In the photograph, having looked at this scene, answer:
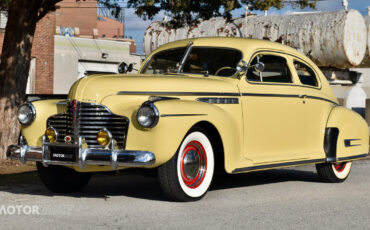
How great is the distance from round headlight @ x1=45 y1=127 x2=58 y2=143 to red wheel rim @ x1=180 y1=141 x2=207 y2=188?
1.35 m

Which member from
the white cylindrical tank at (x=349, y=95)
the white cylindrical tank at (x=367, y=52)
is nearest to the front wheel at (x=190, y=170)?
the white cylindrical tank at (x=349, y=95)

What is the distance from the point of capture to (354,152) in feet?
31.0

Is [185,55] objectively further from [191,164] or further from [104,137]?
[104,137]

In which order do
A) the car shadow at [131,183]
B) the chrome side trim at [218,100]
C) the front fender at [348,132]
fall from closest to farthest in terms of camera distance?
the chrome side trim at [218,100] → the car shadow at [131,183] → the front fender at [348,132]

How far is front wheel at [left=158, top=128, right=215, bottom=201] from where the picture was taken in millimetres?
6910

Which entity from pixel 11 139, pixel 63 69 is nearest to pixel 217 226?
pixel 11 139

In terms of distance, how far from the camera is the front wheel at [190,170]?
6.91m

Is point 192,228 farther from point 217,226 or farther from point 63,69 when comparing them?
point 63,69

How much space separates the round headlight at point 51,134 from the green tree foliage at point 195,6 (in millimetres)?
4265

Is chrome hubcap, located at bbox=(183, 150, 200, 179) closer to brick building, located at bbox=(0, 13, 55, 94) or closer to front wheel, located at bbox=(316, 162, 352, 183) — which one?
front wheel, located at bbox=(316, 162, 352, 183)

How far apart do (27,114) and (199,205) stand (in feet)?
7.04

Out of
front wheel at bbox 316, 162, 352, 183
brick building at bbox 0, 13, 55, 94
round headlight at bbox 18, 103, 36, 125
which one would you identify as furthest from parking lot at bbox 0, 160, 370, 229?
brick building at bbox 0, 13, 55, 94

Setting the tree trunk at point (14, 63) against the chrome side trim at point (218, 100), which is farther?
the tree trunk at point (14, 63)

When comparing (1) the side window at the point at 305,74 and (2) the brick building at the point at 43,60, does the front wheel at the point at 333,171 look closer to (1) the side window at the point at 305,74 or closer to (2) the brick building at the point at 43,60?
(1) the side window at the point at 305,74
